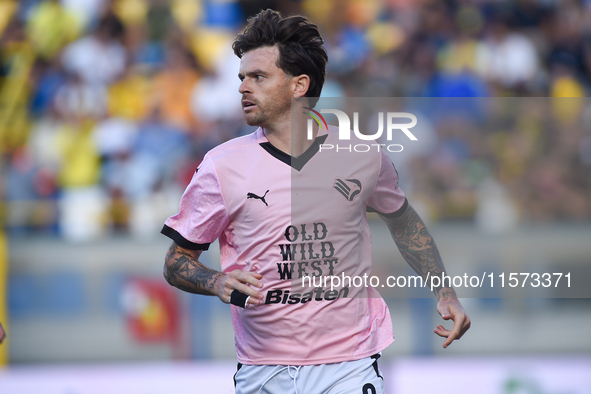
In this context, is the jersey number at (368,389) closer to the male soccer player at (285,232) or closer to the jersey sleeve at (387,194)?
the male soccer player at (285,232)

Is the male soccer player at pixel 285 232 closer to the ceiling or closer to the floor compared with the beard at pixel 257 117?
closer to the floor

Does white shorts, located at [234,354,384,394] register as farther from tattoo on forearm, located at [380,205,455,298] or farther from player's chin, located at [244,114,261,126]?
player's chin, located at [244,114,261,126]

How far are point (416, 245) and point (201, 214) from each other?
1057 mm

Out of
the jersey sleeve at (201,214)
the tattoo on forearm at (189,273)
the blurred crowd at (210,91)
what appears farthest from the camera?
the blurred crowd at (210,91)

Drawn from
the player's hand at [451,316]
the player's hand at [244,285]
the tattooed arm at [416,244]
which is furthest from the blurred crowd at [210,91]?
the player's hand at [244,285]

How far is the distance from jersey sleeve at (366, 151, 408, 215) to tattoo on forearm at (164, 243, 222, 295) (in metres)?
0.82

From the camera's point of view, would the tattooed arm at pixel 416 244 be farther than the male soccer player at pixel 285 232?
Yes

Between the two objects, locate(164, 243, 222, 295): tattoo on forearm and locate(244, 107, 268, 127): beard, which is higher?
locate(244, 107, 268, 127): beard

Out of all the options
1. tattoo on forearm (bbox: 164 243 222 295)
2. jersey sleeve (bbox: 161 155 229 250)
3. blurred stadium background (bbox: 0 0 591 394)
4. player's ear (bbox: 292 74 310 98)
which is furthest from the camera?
blurred stadium background (bbox: 0 0 591 394)

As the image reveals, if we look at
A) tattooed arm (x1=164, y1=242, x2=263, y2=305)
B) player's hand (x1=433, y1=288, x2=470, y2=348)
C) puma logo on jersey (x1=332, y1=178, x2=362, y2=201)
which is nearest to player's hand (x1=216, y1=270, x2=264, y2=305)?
tattooed arm (x1=164, y1=242, x2=263, y2=305)

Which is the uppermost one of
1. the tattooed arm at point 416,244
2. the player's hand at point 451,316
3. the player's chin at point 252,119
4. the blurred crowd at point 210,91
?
the blurred crowd at point 210,91

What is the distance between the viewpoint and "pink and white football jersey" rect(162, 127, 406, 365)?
117 inches

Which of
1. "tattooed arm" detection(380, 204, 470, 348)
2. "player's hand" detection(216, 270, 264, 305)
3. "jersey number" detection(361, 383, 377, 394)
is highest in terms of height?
"tattooed arm" detection(380, 204, 470, 348)

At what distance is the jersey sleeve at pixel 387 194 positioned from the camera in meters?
3.23
